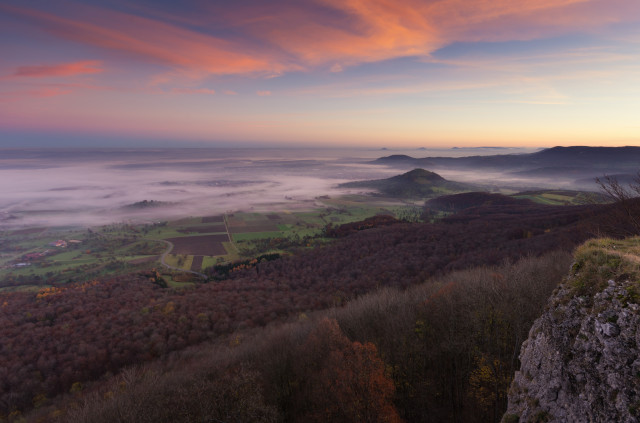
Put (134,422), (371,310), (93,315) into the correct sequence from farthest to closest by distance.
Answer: (93,315)
(371,310)
(134,422)

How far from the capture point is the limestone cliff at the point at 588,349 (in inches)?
348

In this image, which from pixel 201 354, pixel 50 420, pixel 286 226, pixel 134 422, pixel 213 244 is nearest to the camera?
pixel 134 422

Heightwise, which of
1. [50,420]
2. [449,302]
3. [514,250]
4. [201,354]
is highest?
[449,302]

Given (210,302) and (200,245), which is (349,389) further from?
(200,245)

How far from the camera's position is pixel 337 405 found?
21891 mm

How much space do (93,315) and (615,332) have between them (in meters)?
86.8

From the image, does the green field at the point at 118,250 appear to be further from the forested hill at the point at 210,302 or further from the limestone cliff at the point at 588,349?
the limestone cliff at the point at 588,349

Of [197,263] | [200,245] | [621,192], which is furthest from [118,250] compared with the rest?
[621,192]

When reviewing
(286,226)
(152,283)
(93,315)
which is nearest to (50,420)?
(93,315)

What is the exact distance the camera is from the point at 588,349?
10.1m

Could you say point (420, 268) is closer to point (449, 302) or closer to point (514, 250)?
point (514, 250)

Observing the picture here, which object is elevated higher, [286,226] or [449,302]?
[449,302]

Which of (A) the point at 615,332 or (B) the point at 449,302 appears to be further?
(B) the point at 449,302

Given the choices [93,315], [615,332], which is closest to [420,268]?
[615,332]
